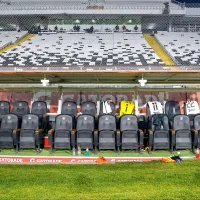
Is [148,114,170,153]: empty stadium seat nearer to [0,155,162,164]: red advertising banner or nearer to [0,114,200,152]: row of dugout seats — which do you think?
[0,114,200,152]: row of dugout seats

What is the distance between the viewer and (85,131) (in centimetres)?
851

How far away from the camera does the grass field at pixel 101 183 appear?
15.4 ft

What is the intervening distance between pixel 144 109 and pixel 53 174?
17.5 ft

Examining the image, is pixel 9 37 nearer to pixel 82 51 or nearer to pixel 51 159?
pixel 82 51

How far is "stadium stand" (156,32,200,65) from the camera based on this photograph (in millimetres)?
12322

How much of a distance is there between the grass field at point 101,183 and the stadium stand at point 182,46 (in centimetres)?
648

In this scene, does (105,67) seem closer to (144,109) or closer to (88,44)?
(144,109)

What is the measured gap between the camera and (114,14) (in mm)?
18219

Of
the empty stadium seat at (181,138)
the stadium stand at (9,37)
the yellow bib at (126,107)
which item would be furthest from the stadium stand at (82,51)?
the empty stadium seat at (181,138)

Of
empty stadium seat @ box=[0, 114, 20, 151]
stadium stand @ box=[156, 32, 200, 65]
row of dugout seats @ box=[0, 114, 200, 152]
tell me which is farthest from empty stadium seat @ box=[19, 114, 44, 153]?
stadium stand @ box=[156, 32, 200, 65]

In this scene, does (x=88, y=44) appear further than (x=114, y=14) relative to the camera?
No

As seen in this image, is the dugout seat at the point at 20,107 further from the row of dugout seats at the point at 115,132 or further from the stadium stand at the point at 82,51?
the row of dugout seats at the point at 115,132

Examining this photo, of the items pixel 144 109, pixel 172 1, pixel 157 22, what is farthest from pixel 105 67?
pixel 172 1

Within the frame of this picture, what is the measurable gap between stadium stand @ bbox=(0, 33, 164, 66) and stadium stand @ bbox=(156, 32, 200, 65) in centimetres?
72
